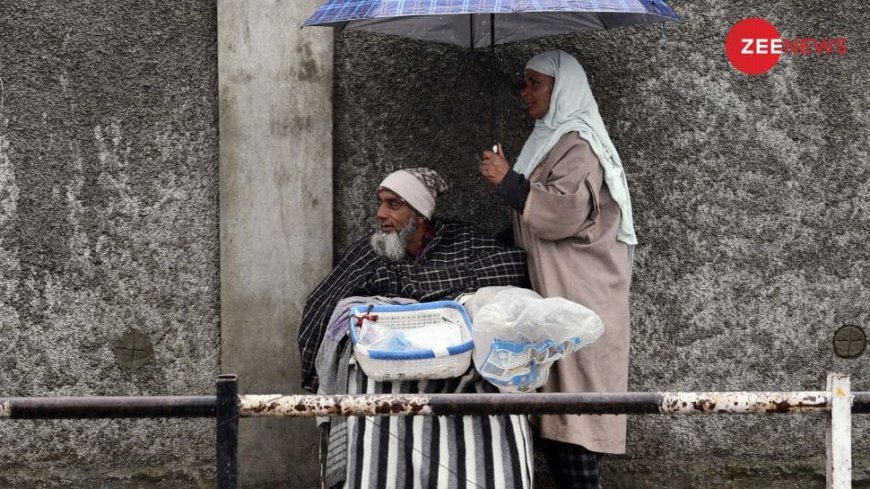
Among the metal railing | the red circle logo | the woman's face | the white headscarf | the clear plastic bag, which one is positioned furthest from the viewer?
the red circle logo

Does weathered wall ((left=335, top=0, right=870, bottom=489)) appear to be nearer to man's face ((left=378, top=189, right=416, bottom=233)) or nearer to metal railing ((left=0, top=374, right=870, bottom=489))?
man's face ((left=378, top=189, right=416, bottom=233))

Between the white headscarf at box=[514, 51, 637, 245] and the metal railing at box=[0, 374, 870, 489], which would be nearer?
the metal railing at box=[0, 374, 870, 489]

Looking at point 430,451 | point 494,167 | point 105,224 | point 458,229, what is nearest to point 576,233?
point 494,167

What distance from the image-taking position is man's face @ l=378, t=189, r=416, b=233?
3.99 m

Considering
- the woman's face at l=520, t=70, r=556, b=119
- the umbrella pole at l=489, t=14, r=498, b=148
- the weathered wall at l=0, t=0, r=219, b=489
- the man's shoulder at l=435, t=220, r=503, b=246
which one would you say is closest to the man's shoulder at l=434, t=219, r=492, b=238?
the man's shoulder at l=435, t=220, r=503, b=246

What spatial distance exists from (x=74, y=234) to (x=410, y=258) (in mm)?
1418

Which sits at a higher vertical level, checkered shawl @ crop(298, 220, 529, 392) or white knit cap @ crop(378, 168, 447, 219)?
white knit cap @ crop(378, 168, 447, 219)

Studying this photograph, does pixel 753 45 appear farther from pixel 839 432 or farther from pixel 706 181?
pixel 839 432

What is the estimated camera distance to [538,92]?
4.01 metres

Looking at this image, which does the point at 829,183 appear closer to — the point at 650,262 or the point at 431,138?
the point at 650,262

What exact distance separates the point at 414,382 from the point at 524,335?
1.34 ft

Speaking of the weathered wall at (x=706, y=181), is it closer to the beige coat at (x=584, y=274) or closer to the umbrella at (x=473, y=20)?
the umbrella at (x=473, y=20)

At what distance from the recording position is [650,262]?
14.8 ft

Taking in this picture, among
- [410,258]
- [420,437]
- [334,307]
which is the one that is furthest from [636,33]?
[420,437]
